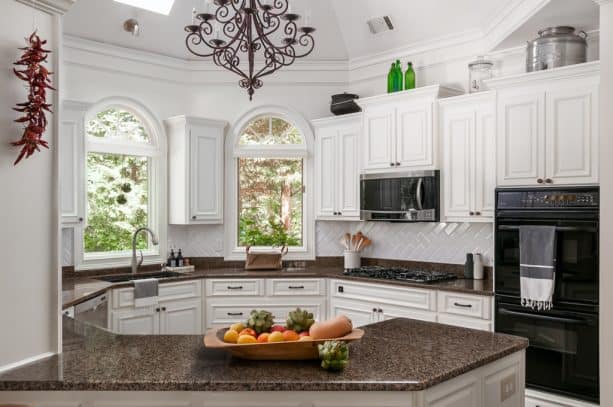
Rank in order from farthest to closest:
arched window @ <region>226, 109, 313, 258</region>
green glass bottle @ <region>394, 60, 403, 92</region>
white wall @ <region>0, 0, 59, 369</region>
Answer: arched window @ <region>226, 109, 313, 258</region> → green glass bottle @ <region>394, 60, 403, 92</region> → white wall @ <region>0, 0, 59, 369</region>

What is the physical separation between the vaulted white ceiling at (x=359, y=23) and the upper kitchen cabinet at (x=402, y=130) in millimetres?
641

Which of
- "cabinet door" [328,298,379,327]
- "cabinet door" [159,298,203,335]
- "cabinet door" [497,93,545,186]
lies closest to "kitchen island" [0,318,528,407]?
"cabinet door" [497,93,545,186]

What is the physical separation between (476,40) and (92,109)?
3571 mm

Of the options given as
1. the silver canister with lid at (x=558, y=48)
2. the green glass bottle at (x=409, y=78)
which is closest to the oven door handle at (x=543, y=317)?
the silver canister with lid at (x=558, y=48)

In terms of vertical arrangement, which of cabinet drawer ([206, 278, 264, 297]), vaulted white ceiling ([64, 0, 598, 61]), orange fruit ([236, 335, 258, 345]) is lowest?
cabinet drawer ([206, 278, 264, 297])

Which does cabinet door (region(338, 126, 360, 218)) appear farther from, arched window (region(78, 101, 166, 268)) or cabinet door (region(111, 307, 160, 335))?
cabinet door (region(111, 307, 160, 335))

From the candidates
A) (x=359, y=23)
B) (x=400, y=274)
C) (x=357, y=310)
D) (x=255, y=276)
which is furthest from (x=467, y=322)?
(x=359, y=23)

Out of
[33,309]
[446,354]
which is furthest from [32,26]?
[446,354]

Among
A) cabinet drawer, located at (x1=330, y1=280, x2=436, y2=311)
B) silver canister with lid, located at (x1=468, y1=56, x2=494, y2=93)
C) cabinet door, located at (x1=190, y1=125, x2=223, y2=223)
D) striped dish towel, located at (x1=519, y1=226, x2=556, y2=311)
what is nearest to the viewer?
striped dish towel, located at (x1=519, y1=226, x2=556, y2=311)

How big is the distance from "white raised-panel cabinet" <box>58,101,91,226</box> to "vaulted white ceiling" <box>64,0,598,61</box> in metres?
0.98

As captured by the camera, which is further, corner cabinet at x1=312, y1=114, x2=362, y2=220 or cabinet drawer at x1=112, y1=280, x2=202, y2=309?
corner cabinet at x1=312, y1=114, x2=362, y2=220

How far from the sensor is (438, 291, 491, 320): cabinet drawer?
168 inches

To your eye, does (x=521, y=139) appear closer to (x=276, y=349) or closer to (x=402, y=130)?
(x=402, y=130)

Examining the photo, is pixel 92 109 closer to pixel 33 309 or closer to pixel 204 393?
pixel 33 309
